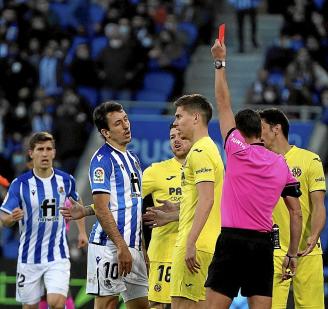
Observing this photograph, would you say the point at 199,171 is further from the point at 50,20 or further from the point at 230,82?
the point at 50,20

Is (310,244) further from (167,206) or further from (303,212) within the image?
(167,206)

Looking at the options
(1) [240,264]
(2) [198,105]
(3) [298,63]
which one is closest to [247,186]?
(1) [240,264]

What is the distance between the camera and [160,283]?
11.4 meters

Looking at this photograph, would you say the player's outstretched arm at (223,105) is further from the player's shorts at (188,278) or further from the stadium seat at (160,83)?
the stadium seat at (160,83)

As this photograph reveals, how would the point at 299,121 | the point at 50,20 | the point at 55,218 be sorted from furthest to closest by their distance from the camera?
1. the point at 50,20
2. the point at 299,121
3. the point at 55,218

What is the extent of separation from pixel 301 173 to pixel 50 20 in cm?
1370

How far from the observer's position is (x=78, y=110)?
2045cm

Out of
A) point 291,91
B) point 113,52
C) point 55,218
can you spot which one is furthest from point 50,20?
point 55,218

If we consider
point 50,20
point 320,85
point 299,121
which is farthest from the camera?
point 50,20

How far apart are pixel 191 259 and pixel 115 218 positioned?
1.19 meters

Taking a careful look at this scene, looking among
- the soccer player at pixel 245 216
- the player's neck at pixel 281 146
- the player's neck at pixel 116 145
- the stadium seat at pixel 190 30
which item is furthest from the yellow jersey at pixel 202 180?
the stadium seat at pixel 190 30

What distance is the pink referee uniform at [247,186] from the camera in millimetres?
9258

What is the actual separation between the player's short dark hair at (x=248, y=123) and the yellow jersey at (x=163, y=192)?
2139 mm

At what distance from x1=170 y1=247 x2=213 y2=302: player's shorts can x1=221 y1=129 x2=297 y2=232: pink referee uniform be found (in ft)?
1.56
